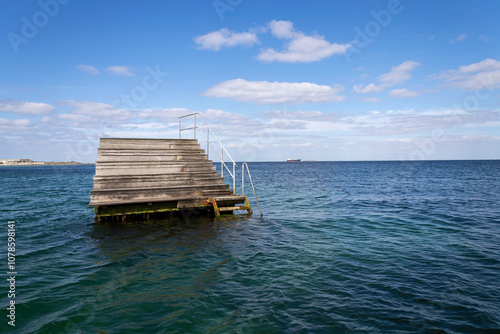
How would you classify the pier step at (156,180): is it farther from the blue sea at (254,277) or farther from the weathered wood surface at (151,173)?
the blue sea at (254,277)

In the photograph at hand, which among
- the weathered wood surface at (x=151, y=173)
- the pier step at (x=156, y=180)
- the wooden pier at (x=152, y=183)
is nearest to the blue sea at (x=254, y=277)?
the wooden pier at (x=152, y=183)

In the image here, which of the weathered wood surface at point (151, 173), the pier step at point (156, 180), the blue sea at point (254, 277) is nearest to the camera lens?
the blue sea at point (254, 277)

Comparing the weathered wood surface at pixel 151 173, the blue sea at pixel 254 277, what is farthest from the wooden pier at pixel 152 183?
the blue sea at pixel 254 277

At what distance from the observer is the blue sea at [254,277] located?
4516mm

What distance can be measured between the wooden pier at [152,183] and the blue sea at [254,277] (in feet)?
2.50

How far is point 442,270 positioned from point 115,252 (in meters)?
8.12

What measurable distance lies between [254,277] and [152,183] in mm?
7680

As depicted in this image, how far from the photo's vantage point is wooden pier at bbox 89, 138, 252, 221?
11.3 m

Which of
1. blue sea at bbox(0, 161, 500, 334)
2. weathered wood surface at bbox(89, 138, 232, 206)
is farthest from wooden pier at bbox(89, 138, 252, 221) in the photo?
blue sea at bbox(0, 161, 500, 334)

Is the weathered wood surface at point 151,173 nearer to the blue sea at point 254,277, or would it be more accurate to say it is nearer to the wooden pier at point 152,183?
the wooden pier at point 152,183

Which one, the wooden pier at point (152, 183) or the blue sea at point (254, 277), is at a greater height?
the wooden pier at point (152, 183)

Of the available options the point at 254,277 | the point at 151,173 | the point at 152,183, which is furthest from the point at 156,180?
the point at 254,277

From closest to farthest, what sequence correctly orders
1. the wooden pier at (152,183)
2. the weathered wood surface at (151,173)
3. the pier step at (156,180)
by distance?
the wooden pier at (152,183), the weathered wood surface at (151,173), the pier step at (156,180)

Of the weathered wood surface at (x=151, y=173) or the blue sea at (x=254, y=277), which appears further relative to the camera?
the weathered wood surface at (x=151, y=173)
